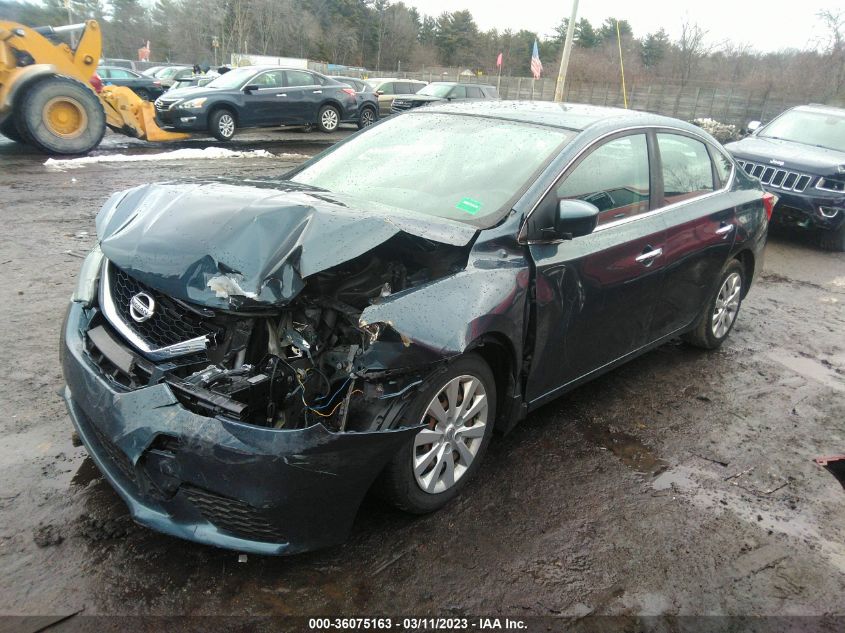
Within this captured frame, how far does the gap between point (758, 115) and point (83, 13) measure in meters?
51.1

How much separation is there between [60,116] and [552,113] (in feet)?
35.5

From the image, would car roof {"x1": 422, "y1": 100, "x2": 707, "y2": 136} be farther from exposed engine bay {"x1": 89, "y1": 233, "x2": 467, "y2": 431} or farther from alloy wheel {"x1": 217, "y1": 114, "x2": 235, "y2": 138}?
alloy wheel {"x1": 217, "y1": 114, "x2": 235, "y2": 138}

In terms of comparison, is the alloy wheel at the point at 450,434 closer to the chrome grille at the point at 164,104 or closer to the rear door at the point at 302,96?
the chrome grille at the point at 164,104

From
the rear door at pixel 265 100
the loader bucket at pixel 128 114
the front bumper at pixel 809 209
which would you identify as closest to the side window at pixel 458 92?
the rear door at pixel 265 100

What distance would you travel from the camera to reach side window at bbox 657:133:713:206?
158 inches

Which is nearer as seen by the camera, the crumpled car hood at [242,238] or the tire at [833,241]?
the crumpled car hood at [242,238]

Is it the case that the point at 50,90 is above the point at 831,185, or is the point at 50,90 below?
above

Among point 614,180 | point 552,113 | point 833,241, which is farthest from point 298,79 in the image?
point 614,180

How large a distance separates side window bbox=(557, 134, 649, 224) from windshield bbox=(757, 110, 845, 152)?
7.31 m

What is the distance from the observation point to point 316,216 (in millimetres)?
2617

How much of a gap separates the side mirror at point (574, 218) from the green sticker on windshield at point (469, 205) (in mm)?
398

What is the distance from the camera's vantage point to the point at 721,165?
4.69 metres

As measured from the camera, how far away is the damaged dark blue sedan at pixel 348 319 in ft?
7.36

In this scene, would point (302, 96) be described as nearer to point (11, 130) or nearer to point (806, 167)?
point (11, 130)
